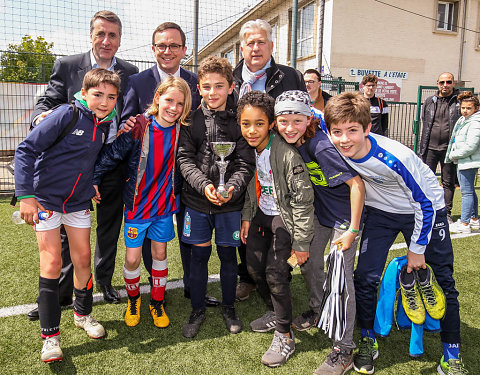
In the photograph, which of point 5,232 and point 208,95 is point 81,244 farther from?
point 5,232

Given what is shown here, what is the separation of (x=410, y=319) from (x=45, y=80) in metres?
7.69

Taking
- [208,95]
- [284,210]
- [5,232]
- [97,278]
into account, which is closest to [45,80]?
[5,232]

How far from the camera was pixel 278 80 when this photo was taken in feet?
10.3

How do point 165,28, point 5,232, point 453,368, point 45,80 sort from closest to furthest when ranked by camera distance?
1. point 453,368
2. point 165,28
3. point 5,232
4. point 45,80

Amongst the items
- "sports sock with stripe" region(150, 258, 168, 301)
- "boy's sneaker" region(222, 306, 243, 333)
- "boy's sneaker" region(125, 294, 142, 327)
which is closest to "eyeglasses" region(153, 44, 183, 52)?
"sports sock with stripe" region(150, 258, 168, 301)

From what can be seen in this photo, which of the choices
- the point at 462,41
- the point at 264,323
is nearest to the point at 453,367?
the point at 264,323

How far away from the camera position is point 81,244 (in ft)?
8.63

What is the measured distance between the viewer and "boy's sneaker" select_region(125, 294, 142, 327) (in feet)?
9.51

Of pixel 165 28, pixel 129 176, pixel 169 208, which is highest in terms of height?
pixel 165 28

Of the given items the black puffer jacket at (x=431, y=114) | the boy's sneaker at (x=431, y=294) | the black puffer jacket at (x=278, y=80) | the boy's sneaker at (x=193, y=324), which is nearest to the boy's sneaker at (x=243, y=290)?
the boy's sneaker at (x=193, y=324)

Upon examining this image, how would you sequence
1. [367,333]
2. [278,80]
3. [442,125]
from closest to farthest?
[367,333], [278,80], [442,125]

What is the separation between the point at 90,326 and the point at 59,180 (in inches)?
43.1

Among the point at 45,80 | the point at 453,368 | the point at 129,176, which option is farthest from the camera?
the point at 45,80

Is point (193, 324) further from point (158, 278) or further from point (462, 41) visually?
point (462, 41)
